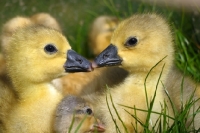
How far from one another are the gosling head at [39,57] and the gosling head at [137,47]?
136 millimetres

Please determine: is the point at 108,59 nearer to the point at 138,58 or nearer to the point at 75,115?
the point at 138,58

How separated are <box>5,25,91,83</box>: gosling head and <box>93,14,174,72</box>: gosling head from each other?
0.14 meters

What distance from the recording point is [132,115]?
277cm

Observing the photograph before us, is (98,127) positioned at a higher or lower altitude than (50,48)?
lower

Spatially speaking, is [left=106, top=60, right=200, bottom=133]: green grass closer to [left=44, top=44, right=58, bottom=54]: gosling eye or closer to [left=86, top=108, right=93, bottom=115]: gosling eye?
[left=86, top=108, right=93, bottom=115]: gosling eye

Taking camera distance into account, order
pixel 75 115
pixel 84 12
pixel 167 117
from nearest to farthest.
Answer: pixel 75 115
pixel 167 117
pixel 84 12

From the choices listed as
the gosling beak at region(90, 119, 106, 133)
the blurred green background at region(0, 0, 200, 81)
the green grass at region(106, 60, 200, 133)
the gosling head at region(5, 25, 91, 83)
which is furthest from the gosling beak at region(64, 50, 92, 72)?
the blurred green background at region(0, 0, 200, 81)

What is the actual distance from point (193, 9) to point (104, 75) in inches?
47.4

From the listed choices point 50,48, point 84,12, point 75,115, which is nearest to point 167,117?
point 75,115

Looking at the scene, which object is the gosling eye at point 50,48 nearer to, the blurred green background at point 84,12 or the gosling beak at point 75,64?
the gosling beak at point 75,64

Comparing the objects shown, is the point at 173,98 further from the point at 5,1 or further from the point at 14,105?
the point at 5,1

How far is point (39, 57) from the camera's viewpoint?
2859mm

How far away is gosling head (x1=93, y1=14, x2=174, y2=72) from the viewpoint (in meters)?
2.89

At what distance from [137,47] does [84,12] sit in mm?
1810
